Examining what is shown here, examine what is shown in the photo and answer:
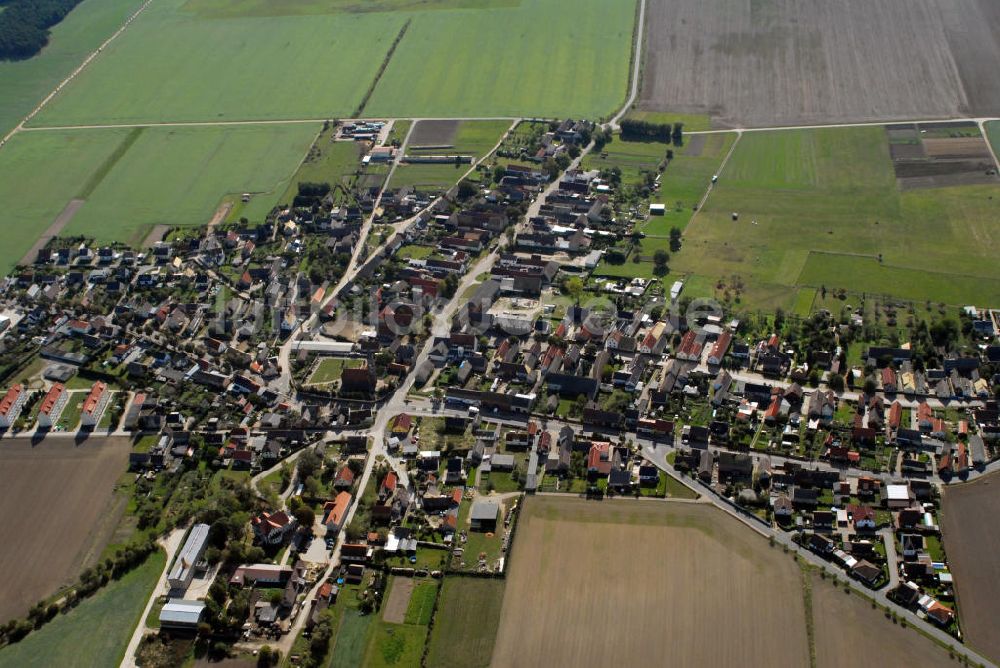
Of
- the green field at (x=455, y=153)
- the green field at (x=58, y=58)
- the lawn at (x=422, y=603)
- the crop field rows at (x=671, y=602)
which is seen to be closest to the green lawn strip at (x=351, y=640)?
the lawn at (x=422, y=603)

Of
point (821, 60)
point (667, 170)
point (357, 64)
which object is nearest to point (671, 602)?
point (667, 170)

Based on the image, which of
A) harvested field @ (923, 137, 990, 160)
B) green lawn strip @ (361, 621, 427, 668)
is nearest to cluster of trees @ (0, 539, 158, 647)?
green lawn strip @ (361, 621, 427, 668)

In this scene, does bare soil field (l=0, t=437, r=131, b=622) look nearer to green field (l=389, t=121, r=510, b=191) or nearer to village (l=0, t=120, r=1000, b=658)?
village (l=0, t=120, r=1000, b=658)

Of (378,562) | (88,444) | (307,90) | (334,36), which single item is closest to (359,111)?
(307,90)

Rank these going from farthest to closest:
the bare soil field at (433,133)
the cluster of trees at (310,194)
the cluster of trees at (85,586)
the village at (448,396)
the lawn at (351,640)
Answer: the bare soil field at (433,133), the cluster of trees at (310,194), the village at (448,396), the cluster of trees at (85,586), the lawn at (351,640)

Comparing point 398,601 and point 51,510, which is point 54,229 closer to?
point 51,510

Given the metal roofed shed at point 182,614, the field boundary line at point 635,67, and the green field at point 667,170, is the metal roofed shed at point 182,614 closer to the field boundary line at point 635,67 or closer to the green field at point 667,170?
the green field at point 667,170
